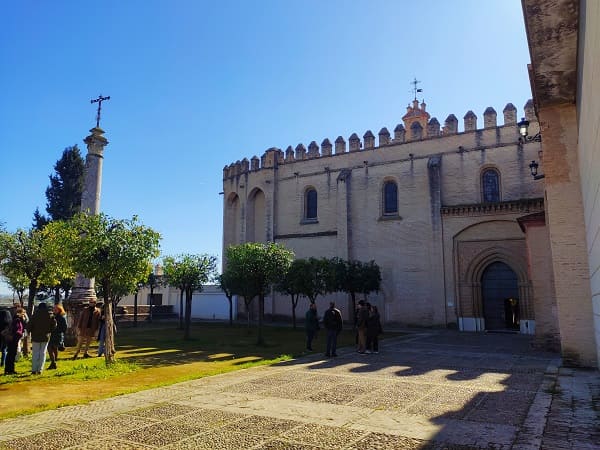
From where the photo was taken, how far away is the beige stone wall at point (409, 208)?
23.8 metres

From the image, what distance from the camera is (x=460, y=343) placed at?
1650cm

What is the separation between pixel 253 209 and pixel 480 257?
1660 cm

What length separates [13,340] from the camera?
9.73 m

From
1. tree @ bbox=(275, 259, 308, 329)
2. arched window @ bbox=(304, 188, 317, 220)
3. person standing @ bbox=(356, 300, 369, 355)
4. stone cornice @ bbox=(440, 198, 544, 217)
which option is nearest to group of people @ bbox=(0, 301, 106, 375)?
person standing @ bbox=(356, 300, 369, 355)

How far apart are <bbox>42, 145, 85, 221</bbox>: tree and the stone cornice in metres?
26.0

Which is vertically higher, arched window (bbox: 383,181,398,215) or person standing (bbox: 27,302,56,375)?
arched window (bbox: 383,181,398,215)

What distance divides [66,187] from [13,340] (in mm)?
26896

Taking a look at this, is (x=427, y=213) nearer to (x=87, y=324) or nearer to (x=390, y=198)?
(x=390, y=198)

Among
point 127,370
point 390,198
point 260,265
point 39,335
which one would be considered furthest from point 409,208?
point 39,335

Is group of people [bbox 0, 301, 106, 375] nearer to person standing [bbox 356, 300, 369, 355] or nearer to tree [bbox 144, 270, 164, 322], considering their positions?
person standing [bbox 356, 300, 369, 355]

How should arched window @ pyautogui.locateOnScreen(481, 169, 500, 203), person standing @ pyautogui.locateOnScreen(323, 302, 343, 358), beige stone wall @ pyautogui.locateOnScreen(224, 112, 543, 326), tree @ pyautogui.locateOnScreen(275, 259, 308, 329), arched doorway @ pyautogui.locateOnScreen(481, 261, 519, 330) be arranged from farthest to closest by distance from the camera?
1. arched window @ pyautogui.locateOnScreen(481, 169, 500, 203)
2. beige stone wall @ pyautogui.locateOnScreen(224, 112, 543, 326)
3. arched doorway @ pyautogui.locateOnScreen(481, 261, 519, 330)
4. tree @ pyautogui.locateOnScreen(275, 259, 308, 329)
5. person standing @ pyautogui.locateOnScreen(323, 302, 343, 358)

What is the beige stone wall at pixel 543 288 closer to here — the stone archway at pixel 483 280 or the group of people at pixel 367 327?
the group of people at pixel 367 327

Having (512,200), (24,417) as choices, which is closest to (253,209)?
(512,200)

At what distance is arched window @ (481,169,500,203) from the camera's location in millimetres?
24297
